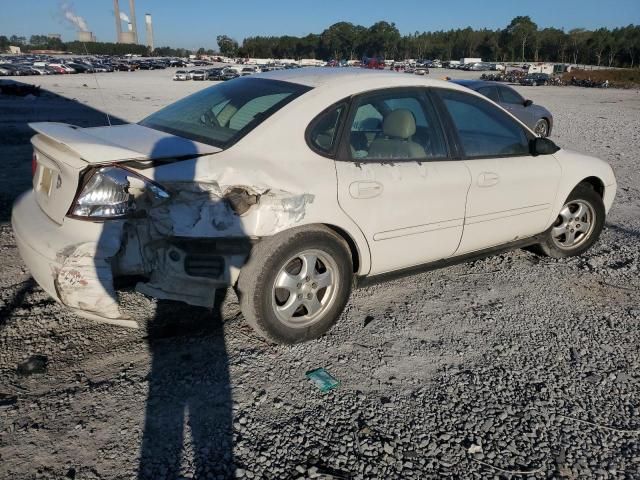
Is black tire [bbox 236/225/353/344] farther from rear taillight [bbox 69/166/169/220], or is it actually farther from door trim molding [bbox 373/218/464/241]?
rear taillight [bbox 69/166/169/220]

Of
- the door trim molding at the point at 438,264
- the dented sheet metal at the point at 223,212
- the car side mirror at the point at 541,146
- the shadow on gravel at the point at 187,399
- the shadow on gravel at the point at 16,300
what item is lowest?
the shadow on gravel at the point at 187,399

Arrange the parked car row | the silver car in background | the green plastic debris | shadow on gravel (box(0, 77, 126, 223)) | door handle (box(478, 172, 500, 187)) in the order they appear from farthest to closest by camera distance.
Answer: the parked car row
the silver car in background
shadow on gravel (box(0, 77, 126, 223))
door handle (box(478, 172, 500, 187))
the green plastic debris

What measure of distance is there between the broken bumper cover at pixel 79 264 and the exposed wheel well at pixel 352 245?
49.6 inches

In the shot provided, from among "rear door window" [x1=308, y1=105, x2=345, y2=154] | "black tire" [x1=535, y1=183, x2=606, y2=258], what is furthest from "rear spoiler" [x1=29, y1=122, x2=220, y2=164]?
"black tire" [x1=535, y1=183, x2=606, y2=258]

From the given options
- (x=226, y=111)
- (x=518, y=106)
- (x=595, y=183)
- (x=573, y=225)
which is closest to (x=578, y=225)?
(x=573, y=225)

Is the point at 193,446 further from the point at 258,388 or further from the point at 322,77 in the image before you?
the point at 322,77

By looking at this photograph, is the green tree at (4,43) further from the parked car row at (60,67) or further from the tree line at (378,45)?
the parked car row at (60,67)

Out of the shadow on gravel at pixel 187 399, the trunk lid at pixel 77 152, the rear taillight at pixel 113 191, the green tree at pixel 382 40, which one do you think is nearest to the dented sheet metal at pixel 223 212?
the rear taillight at pixel 113 191

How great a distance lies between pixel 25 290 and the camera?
3.80m

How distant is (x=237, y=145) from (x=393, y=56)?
6067 inches

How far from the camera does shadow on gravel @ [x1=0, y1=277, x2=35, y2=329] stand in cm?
342

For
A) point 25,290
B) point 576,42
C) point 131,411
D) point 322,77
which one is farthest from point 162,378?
point 576,42

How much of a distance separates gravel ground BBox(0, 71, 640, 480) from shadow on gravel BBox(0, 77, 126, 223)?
282 centimetres

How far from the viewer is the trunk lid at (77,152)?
2.69 meters
